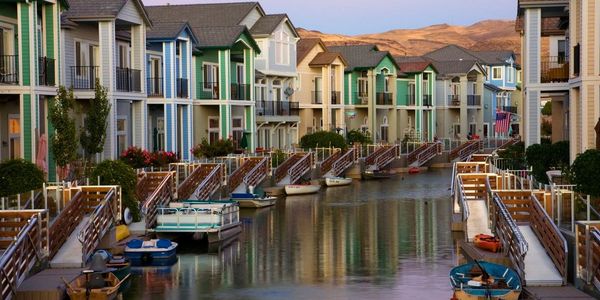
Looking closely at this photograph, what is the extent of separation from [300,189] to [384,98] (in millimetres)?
35799

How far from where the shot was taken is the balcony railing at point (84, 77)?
149ft

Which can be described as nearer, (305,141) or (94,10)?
(94,10)

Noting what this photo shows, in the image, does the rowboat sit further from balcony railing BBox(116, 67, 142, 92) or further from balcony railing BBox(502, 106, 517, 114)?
balcony railing BBox(502, 106, 517, 114)

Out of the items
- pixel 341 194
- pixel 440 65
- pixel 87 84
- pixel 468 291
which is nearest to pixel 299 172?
pixel 341 194

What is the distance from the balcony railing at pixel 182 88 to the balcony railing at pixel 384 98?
3680 cm

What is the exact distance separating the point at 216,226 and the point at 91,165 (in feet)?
16.8

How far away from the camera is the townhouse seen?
81875mm

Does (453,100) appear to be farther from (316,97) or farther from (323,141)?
(323,141)

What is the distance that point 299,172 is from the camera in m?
61.9

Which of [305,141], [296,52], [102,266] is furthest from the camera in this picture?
[296,52]

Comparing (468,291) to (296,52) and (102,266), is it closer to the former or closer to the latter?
(102,266)

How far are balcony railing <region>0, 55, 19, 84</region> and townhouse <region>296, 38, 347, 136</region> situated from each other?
4375 centimetres

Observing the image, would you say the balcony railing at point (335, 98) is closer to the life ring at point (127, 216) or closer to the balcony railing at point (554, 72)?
the balcony railing at point (554, 72)

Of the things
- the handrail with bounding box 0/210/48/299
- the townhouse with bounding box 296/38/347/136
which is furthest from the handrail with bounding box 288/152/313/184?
the handrail with bounding box 0/210/48/299
